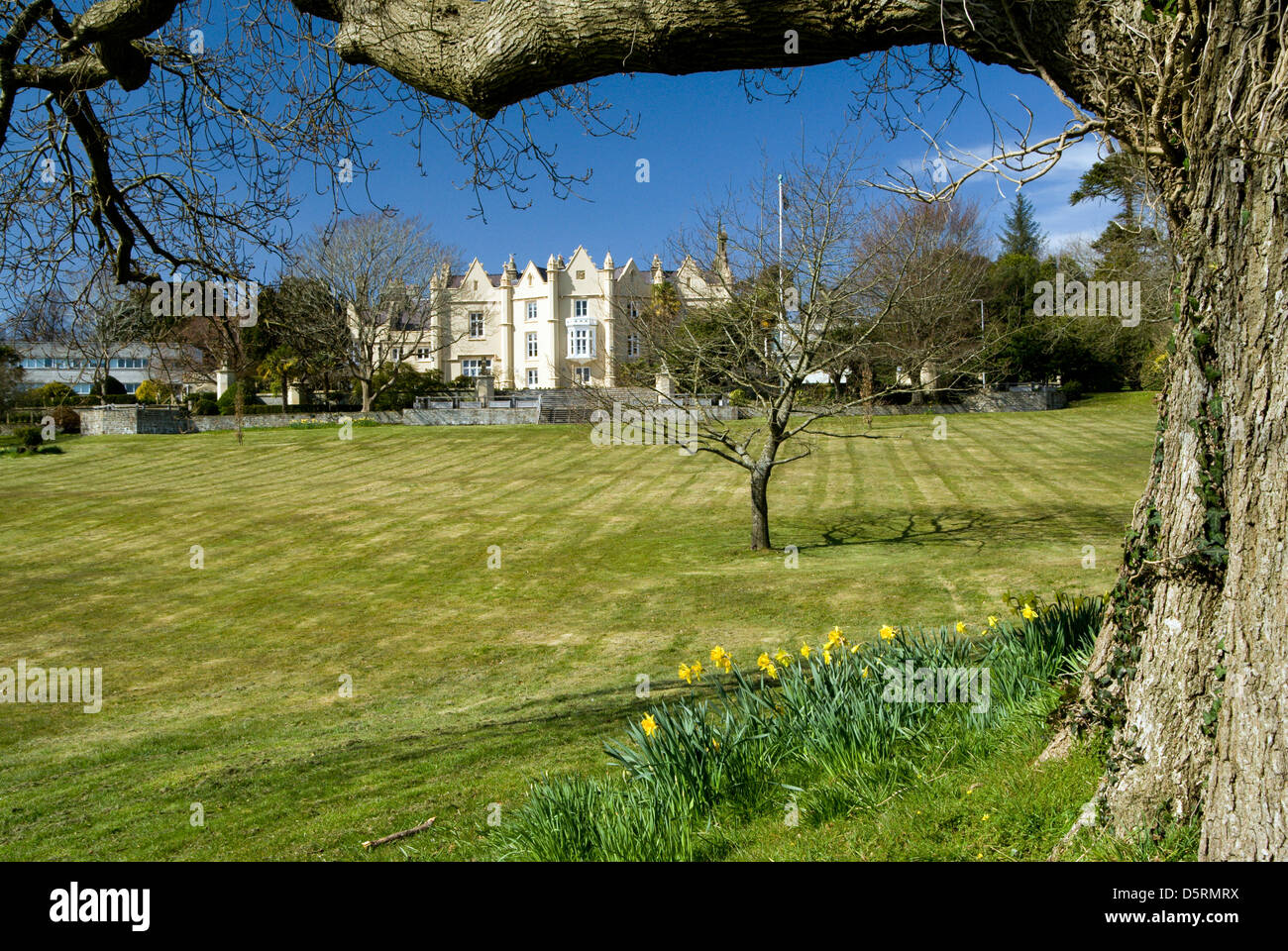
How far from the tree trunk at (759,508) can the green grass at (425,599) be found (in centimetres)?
41

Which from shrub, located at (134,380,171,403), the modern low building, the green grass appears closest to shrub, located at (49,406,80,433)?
the modern low building

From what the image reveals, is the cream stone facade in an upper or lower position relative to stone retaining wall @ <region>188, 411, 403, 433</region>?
upper

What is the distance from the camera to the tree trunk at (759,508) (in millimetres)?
16266

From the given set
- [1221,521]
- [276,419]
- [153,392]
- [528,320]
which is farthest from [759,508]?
[528,320]

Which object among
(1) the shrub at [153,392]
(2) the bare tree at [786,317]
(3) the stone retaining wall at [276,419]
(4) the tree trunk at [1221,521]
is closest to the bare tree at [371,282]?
(3) the stone retaining wall at [276,419]

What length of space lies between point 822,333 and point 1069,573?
5.67 metres

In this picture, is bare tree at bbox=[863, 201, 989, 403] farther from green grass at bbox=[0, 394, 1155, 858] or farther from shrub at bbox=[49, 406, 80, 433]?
shrub at bbox=[49, 406, 80, 433]

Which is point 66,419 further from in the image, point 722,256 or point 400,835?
point 400,835

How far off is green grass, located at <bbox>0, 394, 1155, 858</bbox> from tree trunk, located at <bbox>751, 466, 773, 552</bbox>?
411 mm

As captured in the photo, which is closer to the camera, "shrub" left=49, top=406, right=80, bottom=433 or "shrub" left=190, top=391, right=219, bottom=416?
"shrub" left=49, top=406, right=80, bottom=433

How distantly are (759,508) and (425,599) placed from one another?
6.40 metres

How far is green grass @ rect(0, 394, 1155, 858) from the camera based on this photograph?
21.6 ft

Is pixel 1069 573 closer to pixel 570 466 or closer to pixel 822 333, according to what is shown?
pixel 822 333

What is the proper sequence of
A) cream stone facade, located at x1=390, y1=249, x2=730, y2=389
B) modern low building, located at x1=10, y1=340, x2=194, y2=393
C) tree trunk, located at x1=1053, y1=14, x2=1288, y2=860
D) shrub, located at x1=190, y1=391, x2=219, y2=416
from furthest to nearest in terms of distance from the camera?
cream stone facade, located at x1=390, y1=249, x2=730, y2=389, modern low building, located at x1=10, y1=340, x2=194, y2=393, shrub, located at x1=190, y1=391, x2=219, y2=416, tree trunk, located at x1=1053, y1=14, x2=1288, y2=860
